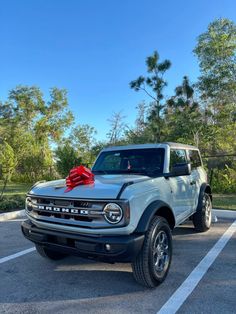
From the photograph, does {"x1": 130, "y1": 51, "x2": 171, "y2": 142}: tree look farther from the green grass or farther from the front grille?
the front grille

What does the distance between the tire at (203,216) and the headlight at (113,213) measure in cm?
295

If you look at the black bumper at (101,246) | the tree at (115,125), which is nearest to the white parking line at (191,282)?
the black bumper at (101,246)

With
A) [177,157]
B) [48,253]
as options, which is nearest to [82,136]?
[177,157]

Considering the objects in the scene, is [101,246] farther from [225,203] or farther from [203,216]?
[225,203]

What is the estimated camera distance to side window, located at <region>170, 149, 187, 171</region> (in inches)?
178

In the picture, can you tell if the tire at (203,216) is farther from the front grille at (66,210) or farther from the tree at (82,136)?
the tree at (82,136)

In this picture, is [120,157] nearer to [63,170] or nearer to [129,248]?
[129,248]

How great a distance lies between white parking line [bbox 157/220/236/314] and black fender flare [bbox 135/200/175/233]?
0.72 m

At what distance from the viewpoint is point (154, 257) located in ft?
10.9

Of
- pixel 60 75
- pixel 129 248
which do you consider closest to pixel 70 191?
pixel 129 248

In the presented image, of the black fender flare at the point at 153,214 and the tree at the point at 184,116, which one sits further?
the tree at the point at 184,116

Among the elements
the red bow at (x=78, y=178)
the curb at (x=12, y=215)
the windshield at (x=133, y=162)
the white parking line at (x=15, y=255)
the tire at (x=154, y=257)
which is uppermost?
the windshield at (x=133, y=162)

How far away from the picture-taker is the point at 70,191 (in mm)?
3279

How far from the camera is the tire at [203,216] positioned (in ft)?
17.9
